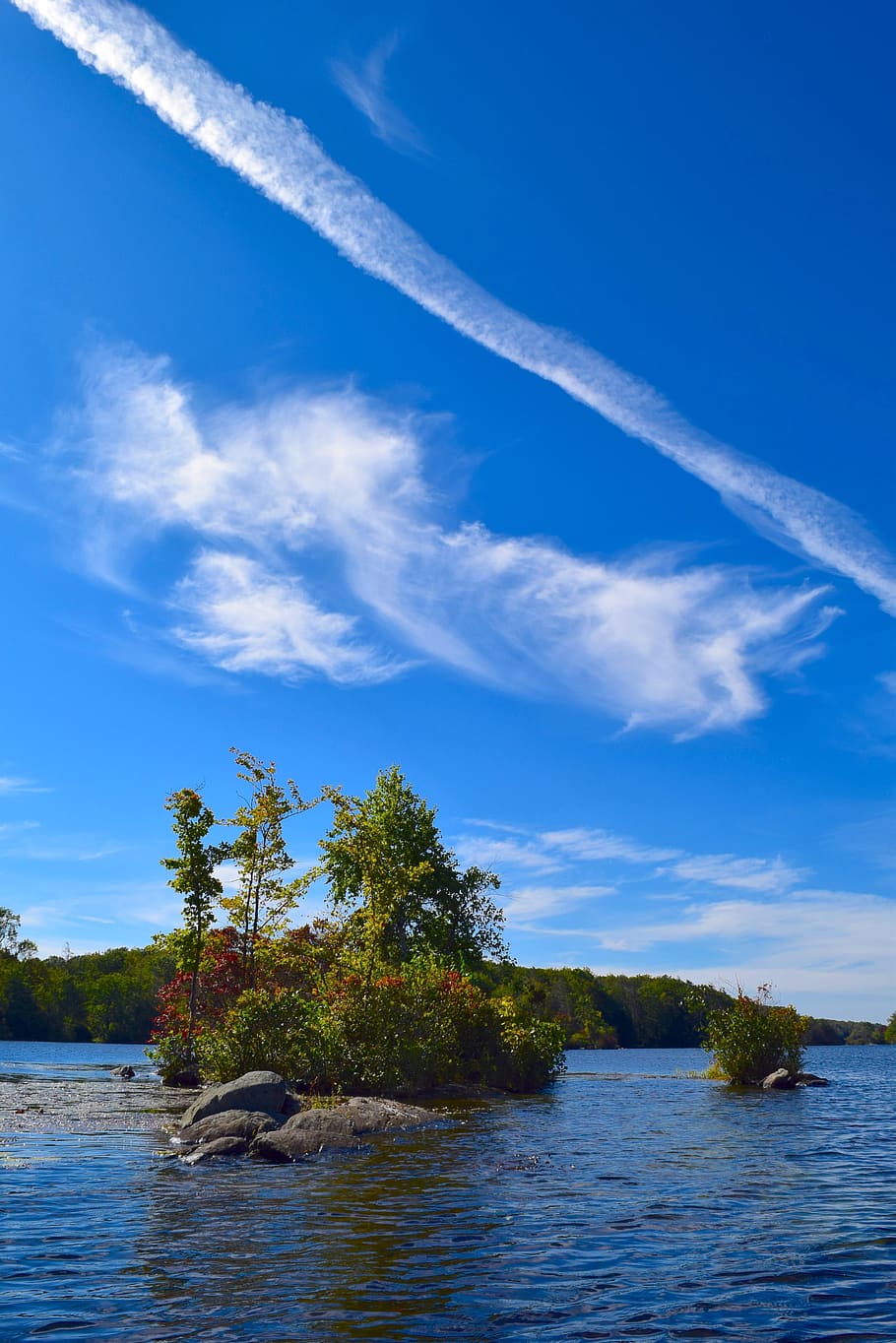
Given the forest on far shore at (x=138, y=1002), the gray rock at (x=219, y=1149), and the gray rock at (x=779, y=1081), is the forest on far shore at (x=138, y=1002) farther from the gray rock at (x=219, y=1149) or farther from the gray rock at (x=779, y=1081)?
the gray rock at (x=219, y=1149)

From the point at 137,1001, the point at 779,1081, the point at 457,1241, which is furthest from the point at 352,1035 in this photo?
the point at 137,1001

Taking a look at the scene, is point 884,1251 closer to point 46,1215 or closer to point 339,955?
point 46,1215

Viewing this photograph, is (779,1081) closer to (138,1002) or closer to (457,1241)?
(457,1241)

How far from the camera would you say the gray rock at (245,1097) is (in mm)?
26172

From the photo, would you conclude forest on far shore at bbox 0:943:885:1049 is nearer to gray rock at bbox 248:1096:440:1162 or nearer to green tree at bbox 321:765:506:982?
green tree at bbox 321:765:506:982

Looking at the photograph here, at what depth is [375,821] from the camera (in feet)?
211

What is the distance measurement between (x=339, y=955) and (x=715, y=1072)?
27.3m

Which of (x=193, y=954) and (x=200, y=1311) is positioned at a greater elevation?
(x=193, y=954)

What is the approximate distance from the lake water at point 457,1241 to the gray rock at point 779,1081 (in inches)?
902

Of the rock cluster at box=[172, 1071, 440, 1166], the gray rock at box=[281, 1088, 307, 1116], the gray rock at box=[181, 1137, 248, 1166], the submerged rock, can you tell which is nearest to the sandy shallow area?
the submerged rock

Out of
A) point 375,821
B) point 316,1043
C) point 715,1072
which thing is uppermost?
point 375,821

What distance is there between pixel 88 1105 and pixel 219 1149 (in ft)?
53.9

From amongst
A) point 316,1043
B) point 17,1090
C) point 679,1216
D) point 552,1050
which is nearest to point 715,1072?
point 552,1050

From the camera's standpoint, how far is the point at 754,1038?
161 feet
